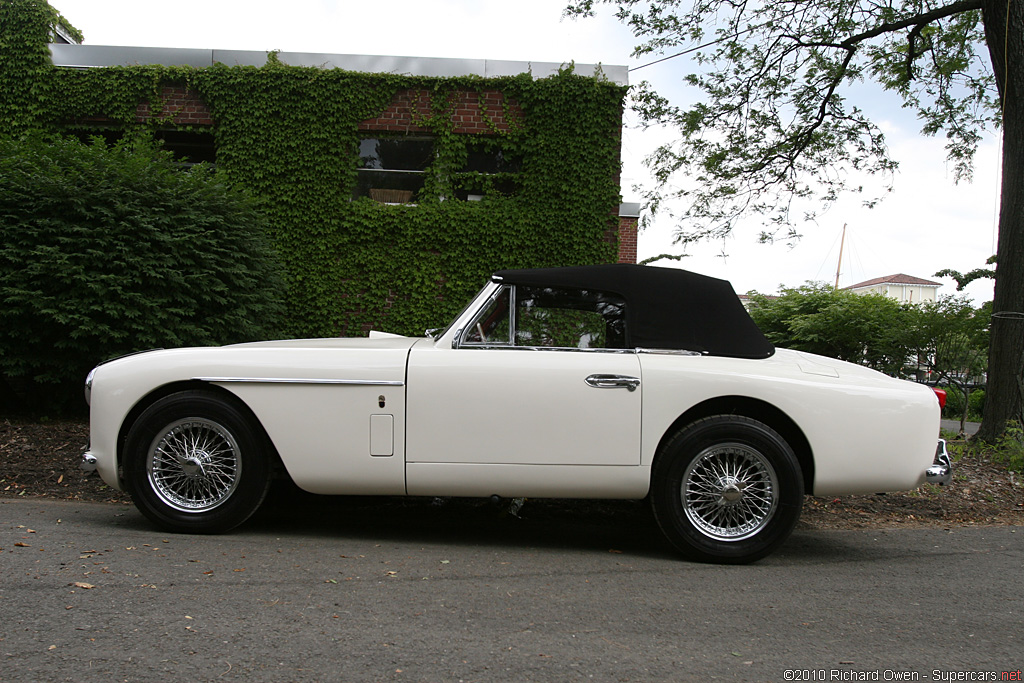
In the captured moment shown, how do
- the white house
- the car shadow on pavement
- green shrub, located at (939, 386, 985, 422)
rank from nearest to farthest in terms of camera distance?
the car shadow on pavement < green shrub, located at (939, 386, 985, 422) < the white house

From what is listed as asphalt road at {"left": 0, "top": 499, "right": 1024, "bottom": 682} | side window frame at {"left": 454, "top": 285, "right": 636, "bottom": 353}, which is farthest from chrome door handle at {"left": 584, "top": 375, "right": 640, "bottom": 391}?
asphalt road at {"left": 0, "top": 499, "right": 1024, "bottom": 682}

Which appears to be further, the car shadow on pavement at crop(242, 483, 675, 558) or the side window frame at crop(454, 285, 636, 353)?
the car shadow on pavement at crop(242, 483, 675, 558)

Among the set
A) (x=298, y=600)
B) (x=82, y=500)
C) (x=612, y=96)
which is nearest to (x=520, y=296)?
(x=298, y=600)

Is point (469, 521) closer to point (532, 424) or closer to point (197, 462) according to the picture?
point (532, 424)

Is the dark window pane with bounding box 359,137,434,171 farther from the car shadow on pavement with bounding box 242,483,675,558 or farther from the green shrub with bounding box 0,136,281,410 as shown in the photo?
the car shadow on pavement with bounding box 242,483,675,558

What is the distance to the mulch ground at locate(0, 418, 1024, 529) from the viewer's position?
206 inches

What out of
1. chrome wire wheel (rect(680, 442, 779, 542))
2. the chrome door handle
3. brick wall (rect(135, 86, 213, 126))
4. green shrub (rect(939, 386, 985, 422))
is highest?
brick wall (rect(135, 86, 213, 126))

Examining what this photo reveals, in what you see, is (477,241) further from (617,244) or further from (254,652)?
(254,652)

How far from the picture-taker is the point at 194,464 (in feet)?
13.4

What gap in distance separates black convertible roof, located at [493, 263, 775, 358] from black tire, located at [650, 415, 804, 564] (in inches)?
19.1

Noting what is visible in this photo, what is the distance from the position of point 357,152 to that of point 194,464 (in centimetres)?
842

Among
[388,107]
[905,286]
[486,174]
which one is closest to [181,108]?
[388,107]

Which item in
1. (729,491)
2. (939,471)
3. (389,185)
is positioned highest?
(389,185)

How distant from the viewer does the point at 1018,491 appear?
586 centimetres
